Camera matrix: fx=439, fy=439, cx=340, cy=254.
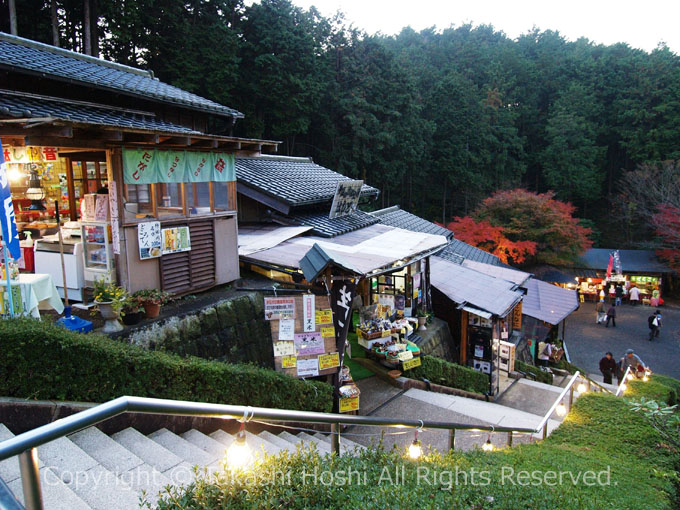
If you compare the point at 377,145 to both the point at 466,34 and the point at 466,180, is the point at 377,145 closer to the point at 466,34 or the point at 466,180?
the point at 466,180

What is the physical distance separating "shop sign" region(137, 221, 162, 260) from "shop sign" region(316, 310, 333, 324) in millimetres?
3247

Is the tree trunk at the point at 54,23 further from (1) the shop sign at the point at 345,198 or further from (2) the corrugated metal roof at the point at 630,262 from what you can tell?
(2) the corrugated metal roof at the point at 630,262

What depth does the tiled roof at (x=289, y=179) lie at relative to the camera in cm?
1309

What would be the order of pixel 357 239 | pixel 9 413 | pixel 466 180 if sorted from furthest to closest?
pixel 466 180 < pixel 357 239 < pixel 9 413

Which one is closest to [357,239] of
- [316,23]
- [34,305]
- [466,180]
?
[34,305]

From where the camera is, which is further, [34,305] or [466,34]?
[466,34]

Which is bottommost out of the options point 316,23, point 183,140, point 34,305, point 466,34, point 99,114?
point 34,305

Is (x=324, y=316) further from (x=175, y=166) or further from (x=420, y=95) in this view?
(x=420, y=95)

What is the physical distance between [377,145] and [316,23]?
10.4 meters

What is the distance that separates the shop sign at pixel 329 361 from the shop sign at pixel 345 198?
6821 millimetres

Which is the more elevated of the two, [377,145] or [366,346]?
[377,145]

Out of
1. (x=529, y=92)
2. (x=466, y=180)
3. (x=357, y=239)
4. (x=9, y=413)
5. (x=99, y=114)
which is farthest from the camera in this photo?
(x=529, y=92)

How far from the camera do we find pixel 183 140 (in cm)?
841

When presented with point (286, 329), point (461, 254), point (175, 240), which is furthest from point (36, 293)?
point (461, 254)
